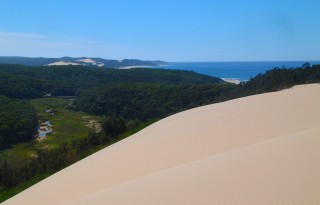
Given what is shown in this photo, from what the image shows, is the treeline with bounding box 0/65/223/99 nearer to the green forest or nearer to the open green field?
the green forest

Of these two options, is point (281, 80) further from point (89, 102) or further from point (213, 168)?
point (89, 102)

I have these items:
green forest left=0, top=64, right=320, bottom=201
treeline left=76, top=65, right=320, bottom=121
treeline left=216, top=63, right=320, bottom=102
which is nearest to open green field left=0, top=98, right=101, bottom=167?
green forest left=0, top=64, right=320, bottom=201

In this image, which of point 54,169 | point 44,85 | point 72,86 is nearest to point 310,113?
point 54,169

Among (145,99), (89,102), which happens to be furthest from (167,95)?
(89,102)

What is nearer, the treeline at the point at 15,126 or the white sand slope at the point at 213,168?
the white sand slope at the point at 213,168

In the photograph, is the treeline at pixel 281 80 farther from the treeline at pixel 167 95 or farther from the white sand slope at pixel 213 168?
the white sand slope at pixel 213 168

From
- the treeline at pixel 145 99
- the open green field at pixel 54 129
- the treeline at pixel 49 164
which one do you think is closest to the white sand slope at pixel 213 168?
the treeline at pixel 49 164
